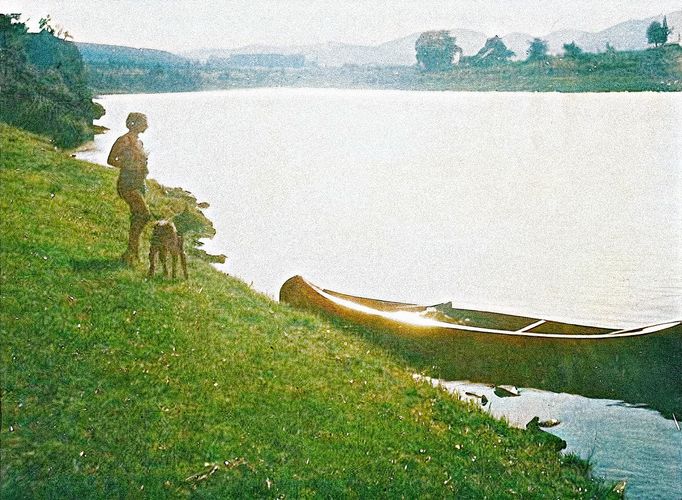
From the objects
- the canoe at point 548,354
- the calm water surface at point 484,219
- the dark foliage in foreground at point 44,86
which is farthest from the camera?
the dark foliage in foreground at point 44,86

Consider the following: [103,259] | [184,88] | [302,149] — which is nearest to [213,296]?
[103,259]

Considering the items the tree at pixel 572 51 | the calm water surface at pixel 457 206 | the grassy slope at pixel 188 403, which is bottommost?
the calm water surface at pixel 457 206

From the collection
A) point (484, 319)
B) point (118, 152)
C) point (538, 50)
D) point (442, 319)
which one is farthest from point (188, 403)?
point (538, 50)

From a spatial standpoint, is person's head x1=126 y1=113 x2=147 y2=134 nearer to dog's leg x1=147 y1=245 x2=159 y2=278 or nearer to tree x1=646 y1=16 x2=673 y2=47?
dog's leg x1=147 y1=245 x2=159 y2=278

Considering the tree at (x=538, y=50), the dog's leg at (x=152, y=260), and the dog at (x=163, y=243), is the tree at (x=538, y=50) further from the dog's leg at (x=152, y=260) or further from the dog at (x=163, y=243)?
the dog's leg at (x=152, y=260)

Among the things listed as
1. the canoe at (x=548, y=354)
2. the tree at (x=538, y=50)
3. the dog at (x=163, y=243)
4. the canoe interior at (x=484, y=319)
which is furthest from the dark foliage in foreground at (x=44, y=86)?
the tree at (x=538, y=50)

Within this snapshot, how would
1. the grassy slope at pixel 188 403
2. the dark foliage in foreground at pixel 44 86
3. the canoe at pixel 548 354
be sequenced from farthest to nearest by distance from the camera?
1. the dark foliage in foreground at pixel 44 86
2. the canoe at pixel 548 354
3. the grassy slope at pixel 188 403

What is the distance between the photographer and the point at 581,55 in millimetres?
185000

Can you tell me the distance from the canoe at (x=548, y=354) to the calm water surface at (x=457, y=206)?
11.6m

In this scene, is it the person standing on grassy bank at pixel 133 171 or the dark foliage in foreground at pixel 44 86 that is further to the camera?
the dark foliage in foreground at pixel 44 86

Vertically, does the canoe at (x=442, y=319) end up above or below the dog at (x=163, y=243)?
Result: below

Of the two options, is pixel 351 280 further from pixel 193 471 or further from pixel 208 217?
pixel 193 471

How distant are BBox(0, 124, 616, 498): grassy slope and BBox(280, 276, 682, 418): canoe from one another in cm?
210

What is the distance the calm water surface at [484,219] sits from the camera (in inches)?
1099
